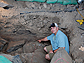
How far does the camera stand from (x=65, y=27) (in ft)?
7.65

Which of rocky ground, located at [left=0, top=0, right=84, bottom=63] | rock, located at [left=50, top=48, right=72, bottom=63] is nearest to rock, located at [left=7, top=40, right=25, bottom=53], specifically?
rocky ground, located at [left=0, top=0, right=84, bottom=63]

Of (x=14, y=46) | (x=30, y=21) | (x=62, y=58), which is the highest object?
(x=30, y=21)

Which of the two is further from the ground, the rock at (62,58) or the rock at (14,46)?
the rock at (62,58)

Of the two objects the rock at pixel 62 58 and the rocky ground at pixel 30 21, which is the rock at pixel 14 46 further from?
the rock at pixel 62 58

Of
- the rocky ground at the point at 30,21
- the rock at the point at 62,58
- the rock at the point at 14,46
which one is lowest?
the rock at the point at 14,46

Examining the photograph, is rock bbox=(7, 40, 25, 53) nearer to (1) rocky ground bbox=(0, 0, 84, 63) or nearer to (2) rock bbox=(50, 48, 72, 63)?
(1) rocky ground bbox=(0, 0, 84, 63)

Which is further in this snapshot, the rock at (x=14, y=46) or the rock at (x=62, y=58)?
the rock at (x=14, y=46)

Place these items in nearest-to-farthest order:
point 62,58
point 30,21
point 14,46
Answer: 1. point 62,58
2. point 14,46
3. point 30,21

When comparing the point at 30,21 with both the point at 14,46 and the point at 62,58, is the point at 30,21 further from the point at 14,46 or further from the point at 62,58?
the point at 62,58

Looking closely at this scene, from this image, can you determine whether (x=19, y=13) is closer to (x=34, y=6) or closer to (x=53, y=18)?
(x=34, y=6)

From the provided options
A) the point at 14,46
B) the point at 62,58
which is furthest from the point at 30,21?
the point at 62,58

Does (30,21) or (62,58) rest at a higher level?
(30,21)

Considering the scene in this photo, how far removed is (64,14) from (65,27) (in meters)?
0.45

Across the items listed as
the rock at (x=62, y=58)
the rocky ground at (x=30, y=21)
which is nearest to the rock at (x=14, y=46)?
the rocky ground at (x=30, y=21)
